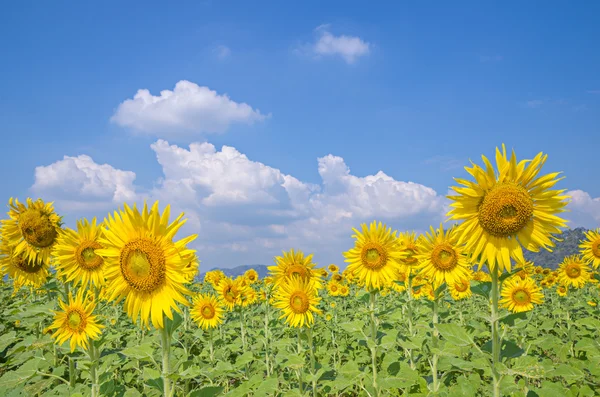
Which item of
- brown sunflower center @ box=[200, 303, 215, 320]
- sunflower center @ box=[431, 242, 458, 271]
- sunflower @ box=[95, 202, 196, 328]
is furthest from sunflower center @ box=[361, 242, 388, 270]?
brown sunflower center @ box=[200, 303, 215, 320]

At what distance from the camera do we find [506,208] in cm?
445

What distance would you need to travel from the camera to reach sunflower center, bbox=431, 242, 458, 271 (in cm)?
730

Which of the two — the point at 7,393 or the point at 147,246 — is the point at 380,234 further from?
the point at 7,393

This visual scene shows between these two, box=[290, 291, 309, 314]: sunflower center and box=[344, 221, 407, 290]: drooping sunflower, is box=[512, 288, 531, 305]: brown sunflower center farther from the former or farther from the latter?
box=[290, 291, 309, 314]: sunflower center

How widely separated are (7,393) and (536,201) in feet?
24.0

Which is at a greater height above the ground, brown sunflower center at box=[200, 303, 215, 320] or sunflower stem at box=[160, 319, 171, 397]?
brown sunflower center at box=[200, 303, 215, 320]

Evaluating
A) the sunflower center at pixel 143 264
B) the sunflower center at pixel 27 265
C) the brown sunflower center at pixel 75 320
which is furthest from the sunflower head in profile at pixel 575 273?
the sunflower center at pixel 27 265

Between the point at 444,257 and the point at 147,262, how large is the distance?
5.25m

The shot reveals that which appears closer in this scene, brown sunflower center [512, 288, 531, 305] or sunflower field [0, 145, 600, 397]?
sunflower field [0, 145, 600, 397]

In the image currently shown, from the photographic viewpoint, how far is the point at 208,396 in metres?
3.81

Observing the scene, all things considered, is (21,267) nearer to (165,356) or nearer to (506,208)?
(165,356)

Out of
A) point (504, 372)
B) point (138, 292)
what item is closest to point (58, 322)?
point (138, 292)

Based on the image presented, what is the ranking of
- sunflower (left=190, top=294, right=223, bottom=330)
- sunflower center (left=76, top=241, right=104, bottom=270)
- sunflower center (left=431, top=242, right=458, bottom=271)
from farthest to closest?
sunflower (left=190, top=294, right=223, bottom=330)
sunflower center (left=431, top=242, right=458, bottom=271)
sunflower center (left=76, top=241, right=104, bottom=270)

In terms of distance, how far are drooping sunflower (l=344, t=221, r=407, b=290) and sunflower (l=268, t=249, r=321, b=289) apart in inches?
28.4
